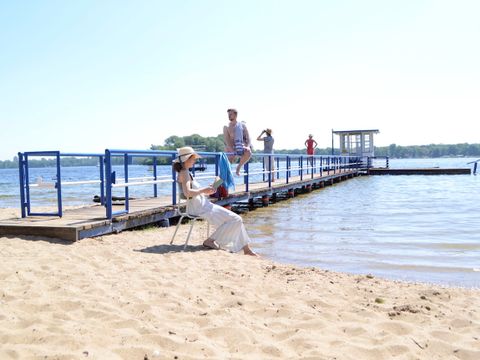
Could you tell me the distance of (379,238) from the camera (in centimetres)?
843

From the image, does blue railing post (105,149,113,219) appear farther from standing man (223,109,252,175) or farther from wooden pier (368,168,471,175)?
wooden pier (368,168,471,175)

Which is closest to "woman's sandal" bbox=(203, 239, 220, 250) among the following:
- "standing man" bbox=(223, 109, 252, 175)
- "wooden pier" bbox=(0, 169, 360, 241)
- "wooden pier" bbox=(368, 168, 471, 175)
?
"wooden pier" bbox=(0, 169, 360, 241)

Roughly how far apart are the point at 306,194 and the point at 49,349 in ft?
54.0

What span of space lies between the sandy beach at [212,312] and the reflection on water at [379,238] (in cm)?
111

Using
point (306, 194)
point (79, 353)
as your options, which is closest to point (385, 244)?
point (79, 353)

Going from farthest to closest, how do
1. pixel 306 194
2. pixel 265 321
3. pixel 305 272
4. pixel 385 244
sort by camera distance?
pixel 306 194, pixel 385 244, pixel 305 272, pixel 265 321

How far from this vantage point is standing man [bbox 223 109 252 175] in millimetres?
10375

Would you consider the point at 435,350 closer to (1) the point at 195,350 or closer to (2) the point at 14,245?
(1) the point at 195,350

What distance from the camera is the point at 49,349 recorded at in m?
2.88

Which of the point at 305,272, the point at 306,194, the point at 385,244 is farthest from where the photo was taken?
the point at 306,194

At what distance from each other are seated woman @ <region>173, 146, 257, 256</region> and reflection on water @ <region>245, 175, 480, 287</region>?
76cm

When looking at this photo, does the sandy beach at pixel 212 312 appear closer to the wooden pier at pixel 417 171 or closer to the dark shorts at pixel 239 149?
the dark shorts at pixel 239 149

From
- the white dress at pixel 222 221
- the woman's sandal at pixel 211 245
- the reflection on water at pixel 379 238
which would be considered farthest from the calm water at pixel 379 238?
the woman's sandal at pixel 211 245

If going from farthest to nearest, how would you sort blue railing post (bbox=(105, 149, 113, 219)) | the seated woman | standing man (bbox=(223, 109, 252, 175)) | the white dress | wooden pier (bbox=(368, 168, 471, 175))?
wooden pier (bbox=(368, 168, 471, 175)) < standing man (bbox=(223, 109, 252, 175)) < blue railing post (bbox=(105, 149, 113, 219)) < the white dress < the seated woman
